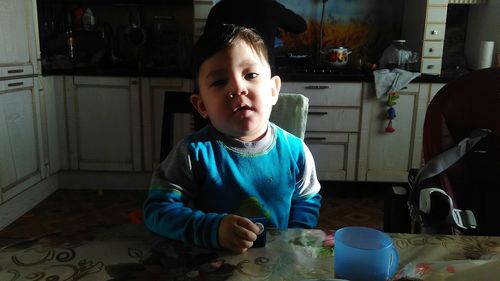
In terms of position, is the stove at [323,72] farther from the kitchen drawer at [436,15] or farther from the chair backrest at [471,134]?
the chair backrest at [471,134]

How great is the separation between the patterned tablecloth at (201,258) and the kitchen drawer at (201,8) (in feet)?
7.08

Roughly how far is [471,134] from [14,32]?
7.60 feet

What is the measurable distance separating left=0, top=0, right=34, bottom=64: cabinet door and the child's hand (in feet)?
6.94

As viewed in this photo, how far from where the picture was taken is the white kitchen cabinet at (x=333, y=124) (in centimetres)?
267

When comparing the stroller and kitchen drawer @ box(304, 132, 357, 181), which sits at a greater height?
the stroller

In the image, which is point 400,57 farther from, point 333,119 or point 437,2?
point 333,119

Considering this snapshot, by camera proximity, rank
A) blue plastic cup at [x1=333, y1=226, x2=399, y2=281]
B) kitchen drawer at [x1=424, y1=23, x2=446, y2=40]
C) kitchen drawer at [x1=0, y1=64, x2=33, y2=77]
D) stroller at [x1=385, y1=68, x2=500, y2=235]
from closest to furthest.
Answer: blue plastic cup at [x1=333, y1=226, x2=399, y2=281], stroller at [x1=385, y1=68, x2=500, y2=235], kitchen drawer at [x1=0, y1=64, x2=33, y2=77], kitchen drawer at [x1=424, y1=23, x2=446, y2=40]

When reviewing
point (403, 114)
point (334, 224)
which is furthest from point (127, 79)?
point (403, 114)

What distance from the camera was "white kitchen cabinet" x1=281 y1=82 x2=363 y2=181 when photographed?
8.77ft

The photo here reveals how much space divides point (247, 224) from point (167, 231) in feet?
0.48

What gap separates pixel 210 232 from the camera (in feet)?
2.16

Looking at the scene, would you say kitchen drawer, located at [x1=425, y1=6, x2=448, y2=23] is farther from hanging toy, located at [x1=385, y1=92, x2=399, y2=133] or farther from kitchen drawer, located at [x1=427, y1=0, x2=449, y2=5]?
hanging toy, located at [x1=385, y1=92, x2=399, y2=133]

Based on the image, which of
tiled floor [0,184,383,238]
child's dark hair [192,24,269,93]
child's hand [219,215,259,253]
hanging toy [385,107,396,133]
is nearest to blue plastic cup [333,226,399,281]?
child's hand [219,215,259,253]

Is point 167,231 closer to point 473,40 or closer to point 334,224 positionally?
point 334,224
